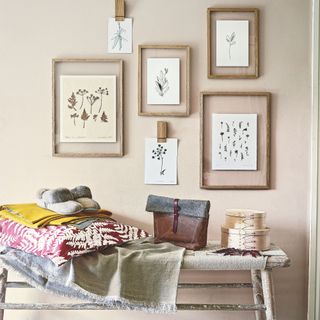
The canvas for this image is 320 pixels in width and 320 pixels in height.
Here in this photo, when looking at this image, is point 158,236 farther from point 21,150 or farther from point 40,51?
point 40,51

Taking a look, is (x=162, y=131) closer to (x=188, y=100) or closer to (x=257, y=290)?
(x=188, y=100)

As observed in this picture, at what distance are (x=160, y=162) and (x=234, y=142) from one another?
0.34 meters

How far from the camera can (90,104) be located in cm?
260

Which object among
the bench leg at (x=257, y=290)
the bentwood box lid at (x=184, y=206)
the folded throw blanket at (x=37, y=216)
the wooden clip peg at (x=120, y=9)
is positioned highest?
the wooden clip peg at (x=120, y=9)

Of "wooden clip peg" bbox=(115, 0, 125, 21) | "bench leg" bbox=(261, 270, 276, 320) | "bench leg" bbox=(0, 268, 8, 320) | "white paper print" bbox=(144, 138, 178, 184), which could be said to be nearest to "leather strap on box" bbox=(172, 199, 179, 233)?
"white paper print" bbox=(144, 138, 178, 184)

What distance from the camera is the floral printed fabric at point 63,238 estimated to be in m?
2.06

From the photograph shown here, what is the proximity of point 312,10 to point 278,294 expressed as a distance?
1.26 meters

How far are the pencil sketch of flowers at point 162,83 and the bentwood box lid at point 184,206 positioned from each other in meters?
0.49

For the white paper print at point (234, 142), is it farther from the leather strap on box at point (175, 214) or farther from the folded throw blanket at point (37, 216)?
the folded throw blanket at point (37, 216)

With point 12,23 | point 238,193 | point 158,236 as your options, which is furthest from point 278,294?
point 12,23

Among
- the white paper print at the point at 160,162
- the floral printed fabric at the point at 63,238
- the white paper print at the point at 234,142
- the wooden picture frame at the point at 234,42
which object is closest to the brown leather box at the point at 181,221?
the floral printed fabric at the point at 63,238

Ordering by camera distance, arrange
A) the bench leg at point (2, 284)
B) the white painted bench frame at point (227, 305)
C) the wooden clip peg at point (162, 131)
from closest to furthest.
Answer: the white painted bench frame at point (227, 305), the bench leg at point (2, 284), the wooden clip peg at point (162, 131)

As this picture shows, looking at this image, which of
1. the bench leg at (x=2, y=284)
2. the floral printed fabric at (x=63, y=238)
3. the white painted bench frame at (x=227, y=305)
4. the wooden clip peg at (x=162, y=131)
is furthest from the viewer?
the wooden clip peg at (x=162, y=131)

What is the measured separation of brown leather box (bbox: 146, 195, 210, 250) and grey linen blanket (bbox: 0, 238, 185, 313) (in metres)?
0.14
